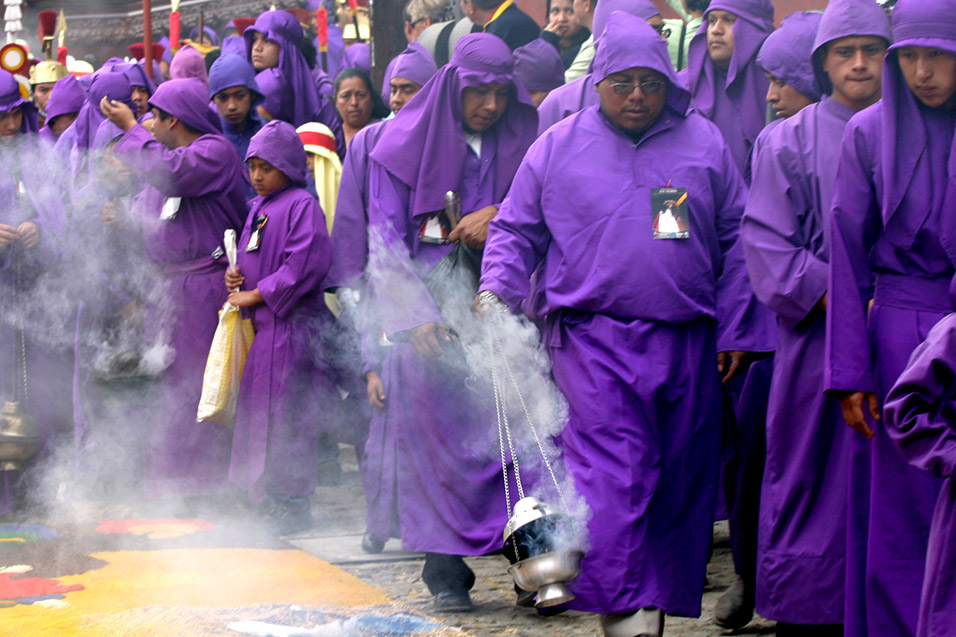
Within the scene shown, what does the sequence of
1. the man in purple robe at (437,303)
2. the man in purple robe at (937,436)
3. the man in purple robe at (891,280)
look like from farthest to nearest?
1. the man in purple robe at (437,303)
2. the man in purple robe at (891,280)
3. the man in purple robe at (937,436)

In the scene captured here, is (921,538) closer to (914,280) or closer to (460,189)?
(914,280)

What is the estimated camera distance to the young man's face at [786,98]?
192 inches

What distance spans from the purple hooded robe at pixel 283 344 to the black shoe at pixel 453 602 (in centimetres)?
164

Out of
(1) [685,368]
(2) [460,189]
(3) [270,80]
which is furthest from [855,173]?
(3) [270,80]

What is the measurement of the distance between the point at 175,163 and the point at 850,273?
377 centimetres

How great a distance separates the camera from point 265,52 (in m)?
8.38

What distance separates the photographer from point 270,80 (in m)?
8.16

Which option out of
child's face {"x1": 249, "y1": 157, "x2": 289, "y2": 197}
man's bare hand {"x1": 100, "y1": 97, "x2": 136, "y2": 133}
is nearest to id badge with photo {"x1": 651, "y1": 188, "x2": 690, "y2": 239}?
child's face {"x1": 249, "y1": 157, "x2": 289, "y2": 197}

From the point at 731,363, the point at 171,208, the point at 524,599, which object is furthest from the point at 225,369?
the point at 731,363

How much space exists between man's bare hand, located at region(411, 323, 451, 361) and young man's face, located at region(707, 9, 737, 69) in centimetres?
200

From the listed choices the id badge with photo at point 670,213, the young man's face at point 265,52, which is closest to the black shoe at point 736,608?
the id badge with photo at point 670,213

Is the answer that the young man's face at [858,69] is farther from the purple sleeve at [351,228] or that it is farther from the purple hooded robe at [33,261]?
the purple hooded robe at [33,261]

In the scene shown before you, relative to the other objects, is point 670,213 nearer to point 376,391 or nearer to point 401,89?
point 376,391

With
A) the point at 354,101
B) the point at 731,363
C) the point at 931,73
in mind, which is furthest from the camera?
the point at 354,101
